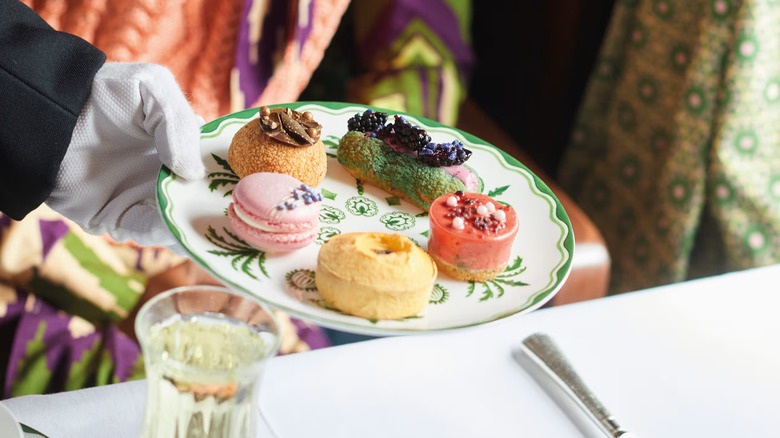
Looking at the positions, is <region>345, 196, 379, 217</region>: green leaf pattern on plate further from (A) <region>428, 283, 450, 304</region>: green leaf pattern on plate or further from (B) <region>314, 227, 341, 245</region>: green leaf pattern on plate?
(A) <region>428, 283, 450, 304</region>: green leaf pattern on plate

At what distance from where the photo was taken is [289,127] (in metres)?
1.01

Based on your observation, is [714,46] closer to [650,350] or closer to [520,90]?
[520,90]

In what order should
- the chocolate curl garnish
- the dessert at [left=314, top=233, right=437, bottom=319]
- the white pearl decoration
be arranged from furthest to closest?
1. the chocolate curl garnish
2. the white pearl decoration
3. the dessert at [left=314, top=233, right=437, bottom=319]

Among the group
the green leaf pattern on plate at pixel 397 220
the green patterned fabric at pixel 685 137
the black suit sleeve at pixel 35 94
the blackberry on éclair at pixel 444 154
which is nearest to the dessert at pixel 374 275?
the green leaf pattern on plate at pixel 397 220

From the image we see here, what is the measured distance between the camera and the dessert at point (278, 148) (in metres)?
0.99

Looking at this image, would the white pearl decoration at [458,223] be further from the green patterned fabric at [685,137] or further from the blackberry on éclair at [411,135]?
the green patterned fabric at [685,137]

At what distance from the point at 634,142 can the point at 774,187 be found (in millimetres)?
398

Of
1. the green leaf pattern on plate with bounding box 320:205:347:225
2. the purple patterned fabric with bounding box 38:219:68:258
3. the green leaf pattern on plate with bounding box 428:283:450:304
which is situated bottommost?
the purple patterned fabric with bounding box 38:219:68:258

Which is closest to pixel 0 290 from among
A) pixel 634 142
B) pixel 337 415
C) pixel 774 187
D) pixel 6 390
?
pixel 6 390

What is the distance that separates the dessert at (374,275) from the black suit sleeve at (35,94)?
0.39 m

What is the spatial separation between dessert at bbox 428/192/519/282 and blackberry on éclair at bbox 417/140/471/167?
122 mm

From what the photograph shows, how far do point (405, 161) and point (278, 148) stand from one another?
0.20 metres

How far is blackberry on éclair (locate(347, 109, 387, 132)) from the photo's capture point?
3.60ft

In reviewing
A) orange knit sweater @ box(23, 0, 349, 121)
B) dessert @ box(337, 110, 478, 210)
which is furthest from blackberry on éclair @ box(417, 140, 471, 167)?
orange knit sweater @ box(23, 0, 349, 121)
